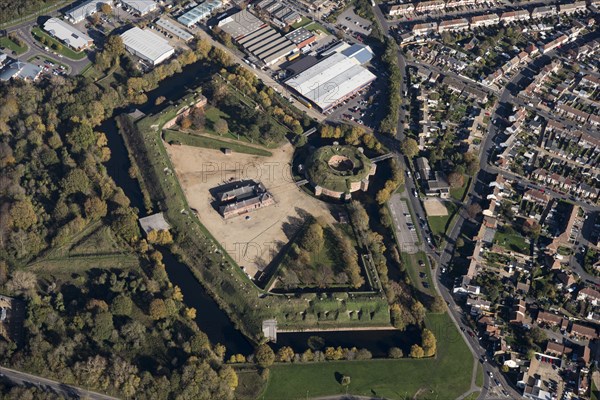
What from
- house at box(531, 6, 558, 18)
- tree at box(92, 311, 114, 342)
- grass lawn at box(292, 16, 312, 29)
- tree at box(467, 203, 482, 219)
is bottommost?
tree at box(92, 311, 114, 342)

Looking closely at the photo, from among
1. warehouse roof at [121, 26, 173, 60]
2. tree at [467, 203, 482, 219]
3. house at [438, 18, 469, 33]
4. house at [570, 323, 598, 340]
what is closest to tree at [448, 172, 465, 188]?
tree at [467, 203, 482, 219]

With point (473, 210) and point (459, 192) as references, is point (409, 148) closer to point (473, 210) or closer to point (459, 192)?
point (459, 192)

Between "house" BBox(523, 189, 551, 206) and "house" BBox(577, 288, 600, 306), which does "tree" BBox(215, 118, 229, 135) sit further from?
"house" BBox(577, 288, 600, 306)

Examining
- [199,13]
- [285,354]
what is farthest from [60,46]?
[285,354]

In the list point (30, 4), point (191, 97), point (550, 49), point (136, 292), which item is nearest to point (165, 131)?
point (191, 97)

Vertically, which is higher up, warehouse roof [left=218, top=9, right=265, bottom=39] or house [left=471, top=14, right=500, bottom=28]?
house [left=471, top=14, right=500, bottom=28]

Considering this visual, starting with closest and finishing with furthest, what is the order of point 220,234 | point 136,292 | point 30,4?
point 136,292 → point 220,234 → point 30,4

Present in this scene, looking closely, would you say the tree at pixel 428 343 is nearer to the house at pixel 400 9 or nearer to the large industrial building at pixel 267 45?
the large industrial building at pixel 267 45

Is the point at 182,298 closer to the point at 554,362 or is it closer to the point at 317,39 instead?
the point at 554,362
